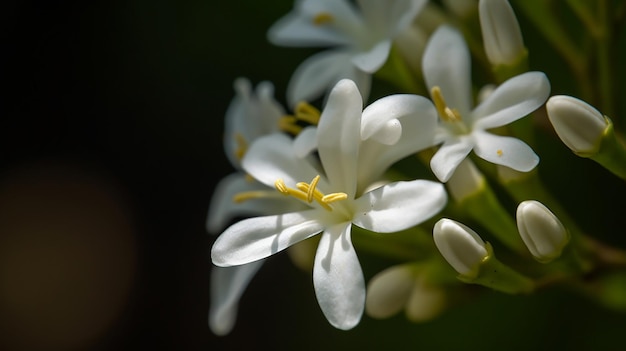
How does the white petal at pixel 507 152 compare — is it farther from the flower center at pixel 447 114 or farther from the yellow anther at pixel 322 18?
the yellow anther at pixel 322 18

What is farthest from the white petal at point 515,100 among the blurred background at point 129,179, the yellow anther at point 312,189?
the blurred background at point 129,179

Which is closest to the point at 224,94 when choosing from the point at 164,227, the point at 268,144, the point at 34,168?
the point at 164,227

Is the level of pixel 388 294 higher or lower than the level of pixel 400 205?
lower

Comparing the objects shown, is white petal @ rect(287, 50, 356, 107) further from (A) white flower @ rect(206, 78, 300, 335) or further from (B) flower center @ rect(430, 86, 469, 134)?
(B) flower center @ rect(430, 86, 469, 134)

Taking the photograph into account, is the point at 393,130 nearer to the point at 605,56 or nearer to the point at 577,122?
the point at 577,122

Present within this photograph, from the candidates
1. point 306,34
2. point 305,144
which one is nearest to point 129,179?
point 306,34
